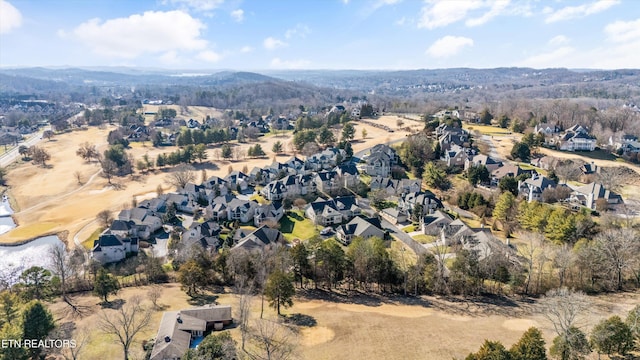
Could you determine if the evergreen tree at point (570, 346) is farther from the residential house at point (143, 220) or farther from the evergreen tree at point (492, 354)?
the residential house at point (143, 220)

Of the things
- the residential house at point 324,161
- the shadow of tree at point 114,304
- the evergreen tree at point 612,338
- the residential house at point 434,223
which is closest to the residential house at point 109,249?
the shadow of tree at point 114,304

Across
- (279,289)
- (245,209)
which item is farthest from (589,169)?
(279,289)

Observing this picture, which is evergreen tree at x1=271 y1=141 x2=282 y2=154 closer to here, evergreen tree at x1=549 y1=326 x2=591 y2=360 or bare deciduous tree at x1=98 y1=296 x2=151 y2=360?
bare deciduous tree at x1=98 y1=296 x2=151 y2=360

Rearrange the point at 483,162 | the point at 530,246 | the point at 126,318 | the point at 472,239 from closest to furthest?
1. the point at 126,318
2. the point at 472,239
3. the point at 530,246
4. the point at 483,162

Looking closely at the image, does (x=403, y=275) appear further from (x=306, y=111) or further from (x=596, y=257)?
(x=306, y=111)

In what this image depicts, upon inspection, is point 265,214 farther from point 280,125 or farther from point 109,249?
point 280,125

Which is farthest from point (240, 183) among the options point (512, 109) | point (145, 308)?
point (512, 109)
